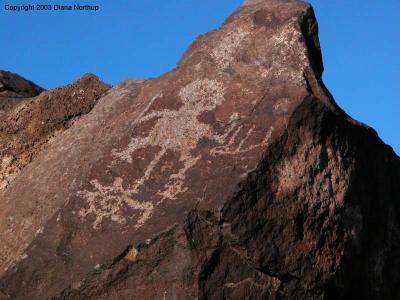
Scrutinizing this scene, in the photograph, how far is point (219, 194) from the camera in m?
3.88

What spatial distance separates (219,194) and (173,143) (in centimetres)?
50

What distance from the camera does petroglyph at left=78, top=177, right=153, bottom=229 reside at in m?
3.99

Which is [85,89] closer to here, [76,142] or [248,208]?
[76,142]

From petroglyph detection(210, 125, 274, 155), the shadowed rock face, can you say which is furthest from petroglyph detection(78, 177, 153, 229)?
the shadowed rock face

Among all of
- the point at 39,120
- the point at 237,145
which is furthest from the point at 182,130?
the point at 39,120

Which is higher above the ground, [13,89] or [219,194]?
[13,89]

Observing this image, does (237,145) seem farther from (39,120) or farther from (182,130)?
(39,120)

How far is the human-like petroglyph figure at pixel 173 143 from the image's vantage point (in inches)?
159

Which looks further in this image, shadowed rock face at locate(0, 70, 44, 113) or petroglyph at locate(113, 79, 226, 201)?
shadowed rock face at locate(0, 70, 44, 113)

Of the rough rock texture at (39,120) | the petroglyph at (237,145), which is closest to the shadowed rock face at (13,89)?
the rough rock texture at (39,120)

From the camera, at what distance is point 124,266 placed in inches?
151

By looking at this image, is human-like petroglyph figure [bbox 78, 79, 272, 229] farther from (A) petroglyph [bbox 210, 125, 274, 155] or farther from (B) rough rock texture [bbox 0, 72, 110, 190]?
(B) rough rock texture [bbox 0, 72, 110, 190]

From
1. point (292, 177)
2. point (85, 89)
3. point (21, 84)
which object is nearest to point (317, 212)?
point (292, 177)

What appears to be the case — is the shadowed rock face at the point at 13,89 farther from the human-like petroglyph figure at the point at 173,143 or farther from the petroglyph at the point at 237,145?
the petroglyph at the point at 237,145
